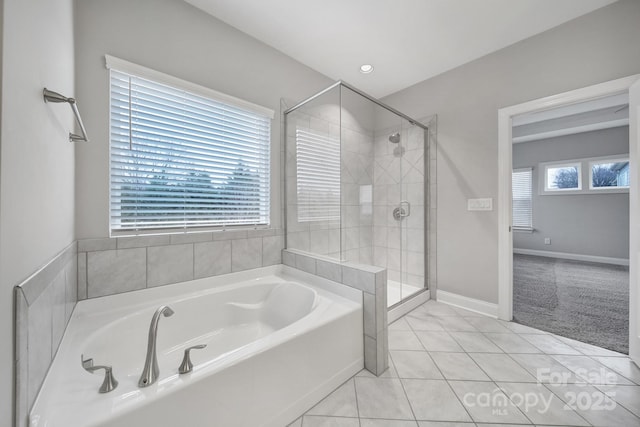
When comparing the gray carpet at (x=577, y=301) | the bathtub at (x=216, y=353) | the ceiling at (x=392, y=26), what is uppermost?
the ceiling at (x=392, y=26)

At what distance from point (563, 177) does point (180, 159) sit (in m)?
6.78

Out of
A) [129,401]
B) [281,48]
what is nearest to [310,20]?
[281,48]

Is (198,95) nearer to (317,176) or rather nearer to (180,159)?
(180,159)

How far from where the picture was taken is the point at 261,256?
2.18m

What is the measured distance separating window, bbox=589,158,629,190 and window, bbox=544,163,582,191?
0.57 feet

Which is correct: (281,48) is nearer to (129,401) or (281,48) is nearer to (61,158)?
(61,158)

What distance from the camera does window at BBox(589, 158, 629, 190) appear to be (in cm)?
433

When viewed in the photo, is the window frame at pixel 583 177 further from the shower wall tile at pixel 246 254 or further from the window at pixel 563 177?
the shower wall tile at pixel 246 254

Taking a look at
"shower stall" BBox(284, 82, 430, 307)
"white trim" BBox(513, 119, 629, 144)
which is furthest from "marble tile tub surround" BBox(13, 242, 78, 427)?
"white trim" BBox(513, 119, 629, 144)

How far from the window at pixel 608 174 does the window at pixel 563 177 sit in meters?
0.17

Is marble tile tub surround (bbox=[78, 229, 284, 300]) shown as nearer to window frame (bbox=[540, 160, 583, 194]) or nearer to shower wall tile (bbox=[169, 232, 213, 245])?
shower wall tile (bbox=[169, 232, 213, 245])

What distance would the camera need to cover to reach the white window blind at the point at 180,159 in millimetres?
1558

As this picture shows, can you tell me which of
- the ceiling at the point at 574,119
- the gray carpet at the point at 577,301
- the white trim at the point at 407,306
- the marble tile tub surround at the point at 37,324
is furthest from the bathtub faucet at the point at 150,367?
the ceiling at the point at 574,119

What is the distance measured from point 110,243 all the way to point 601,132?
292 inches
